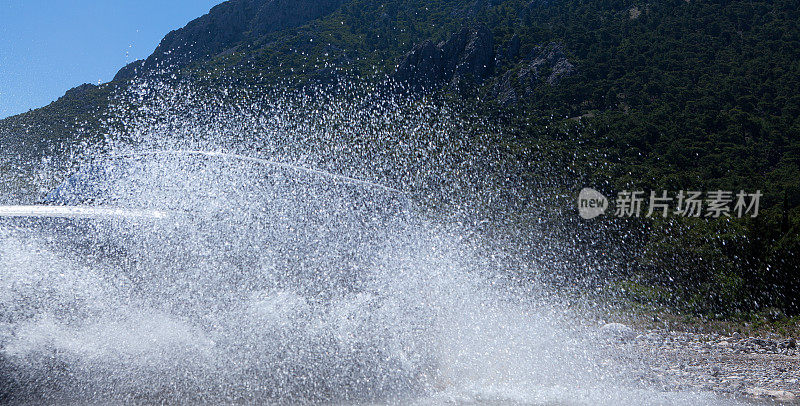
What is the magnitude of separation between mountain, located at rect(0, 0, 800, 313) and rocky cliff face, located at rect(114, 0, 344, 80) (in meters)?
3.49

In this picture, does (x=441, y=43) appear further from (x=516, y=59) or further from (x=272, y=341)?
(x=272, y=341)

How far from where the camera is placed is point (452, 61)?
103 feet

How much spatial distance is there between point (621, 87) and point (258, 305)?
26.9 meters

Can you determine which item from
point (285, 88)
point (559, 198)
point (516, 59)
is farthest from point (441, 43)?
point (559, 198)

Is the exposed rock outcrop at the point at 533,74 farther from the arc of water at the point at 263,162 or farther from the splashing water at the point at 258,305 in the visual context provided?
the splashing water at the point at 258,305

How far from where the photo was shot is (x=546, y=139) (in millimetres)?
20516

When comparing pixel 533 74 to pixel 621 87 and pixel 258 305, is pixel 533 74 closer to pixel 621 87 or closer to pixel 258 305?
pixel 621 87

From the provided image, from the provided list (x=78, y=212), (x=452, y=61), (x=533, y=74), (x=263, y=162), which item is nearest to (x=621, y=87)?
(x=533, y=74)

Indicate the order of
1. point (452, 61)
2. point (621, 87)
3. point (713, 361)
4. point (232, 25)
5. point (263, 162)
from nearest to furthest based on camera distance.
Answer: point (263, 162), point (713, 361), point (621, 87), point (452, 61), point (232, 25)

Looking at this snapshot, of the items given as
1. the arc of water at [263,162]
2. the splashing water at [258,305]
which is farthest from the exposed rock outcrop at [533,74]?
the splashing water at [258,305]

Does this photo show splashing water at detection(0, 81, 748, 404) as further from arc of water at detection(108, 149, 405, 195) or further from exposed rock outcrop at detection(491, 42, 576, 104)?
exposed rock outcrop at detection(491, 42, 576, 104)

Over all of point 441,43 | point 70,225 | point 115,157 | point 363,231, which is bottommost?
point 363,231

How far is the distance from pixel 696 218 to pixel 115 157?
13004 millimetres

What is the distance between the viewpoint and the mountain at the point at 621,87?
12211 millimetres
